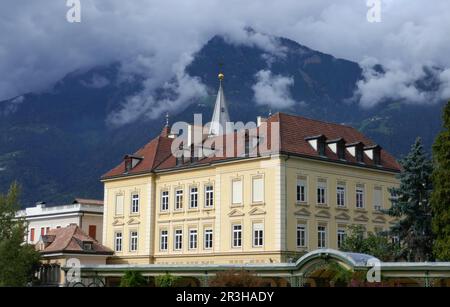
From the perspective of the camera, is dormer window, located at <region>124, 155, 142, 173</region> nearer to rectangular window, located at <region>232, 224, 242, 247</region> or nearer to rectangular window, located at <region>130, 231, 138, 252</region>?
rectangular window, located at <region>130, 231, 138, 252</region>

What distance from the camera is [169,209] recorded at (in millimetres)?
61312

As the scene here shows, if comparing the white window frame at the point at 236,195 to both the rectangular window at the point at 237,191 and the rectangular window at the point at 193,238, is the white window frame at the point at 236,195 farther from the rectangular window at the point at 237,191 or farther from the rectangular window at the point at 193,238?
the rectangular window at the point at 193,238

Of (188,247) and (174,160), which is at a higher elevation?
(174,160)

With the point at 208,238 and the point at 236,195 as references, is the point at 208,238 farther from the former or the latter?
the point at 236,195

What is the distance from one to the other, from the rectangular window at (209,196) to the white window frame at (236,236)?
311 cm

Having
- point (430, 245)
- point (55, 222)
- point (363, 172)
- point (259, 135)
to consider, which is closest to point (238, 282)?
point (430, 245)

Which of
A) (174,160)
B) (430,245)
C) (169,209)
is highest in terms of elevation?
(174,160)

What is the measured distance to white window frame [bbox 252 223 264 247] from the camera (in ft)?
175

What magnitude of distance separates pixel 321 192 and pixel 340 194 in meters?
1.95

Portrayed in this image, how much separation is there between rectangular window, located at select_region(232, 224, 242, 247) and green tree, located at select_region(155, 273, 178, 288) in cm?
998

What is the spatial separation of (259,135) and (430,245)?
14542mm

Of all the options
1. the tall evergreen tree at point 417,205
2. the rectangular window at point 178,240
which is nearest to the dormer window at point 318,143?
the tall evergreen tree at point 417,205
